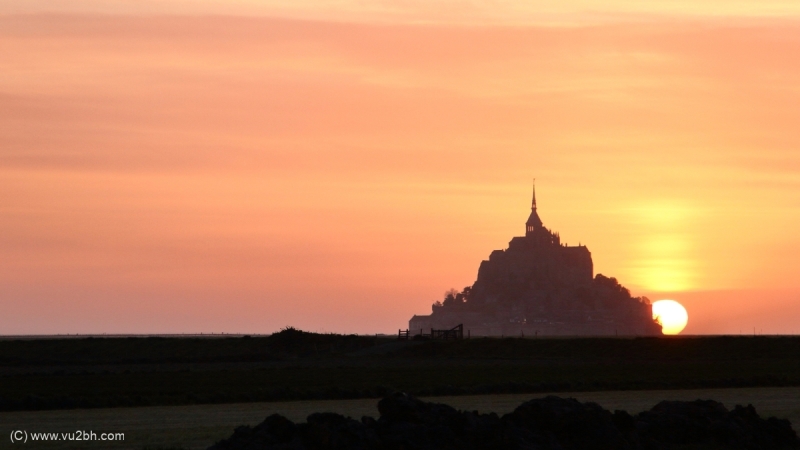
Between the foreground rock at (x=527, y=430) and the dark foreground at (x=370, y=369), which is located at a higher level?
the dark foreground at (x=370, y=369)

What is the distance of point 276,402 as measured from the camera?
43.0m

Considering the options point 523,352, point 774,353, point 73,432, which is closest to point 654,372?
point 774,353

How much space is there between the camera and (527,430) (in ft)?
88.0

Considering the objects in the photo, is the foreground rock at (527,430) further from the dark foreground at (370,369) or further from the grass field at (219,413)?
the dark foreground at (370,369)

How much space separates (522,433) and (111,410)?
743 inches

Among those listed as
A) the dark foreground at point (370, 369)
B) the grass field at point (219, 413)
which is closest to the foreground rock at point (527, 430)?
the grass field at point (219, 413)

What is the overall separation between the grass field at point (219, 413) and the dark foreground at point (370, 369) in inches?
101

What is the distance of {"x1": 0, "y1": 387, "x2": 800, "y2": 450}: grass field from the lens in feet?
98.2

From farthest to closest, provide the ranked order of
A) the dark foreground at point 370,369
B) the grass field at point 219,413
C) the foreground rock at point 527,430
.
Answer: the dark foreground at point 370,369 < the grass field at point 219,413 < the foreground rock at point 527,430

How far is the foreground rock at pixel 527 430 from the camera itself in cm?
2523

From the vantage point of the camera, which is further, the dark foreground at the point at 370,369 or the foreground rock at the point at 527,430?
the dark foreground at the point at 370,369

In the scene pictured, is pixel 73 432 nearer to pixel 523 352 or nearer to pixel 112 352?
pixel 523 352

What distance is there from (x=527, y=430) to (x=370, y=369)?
3859 cm

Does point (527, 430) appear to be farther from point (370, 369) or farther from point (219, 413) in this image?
point (370, 369)
